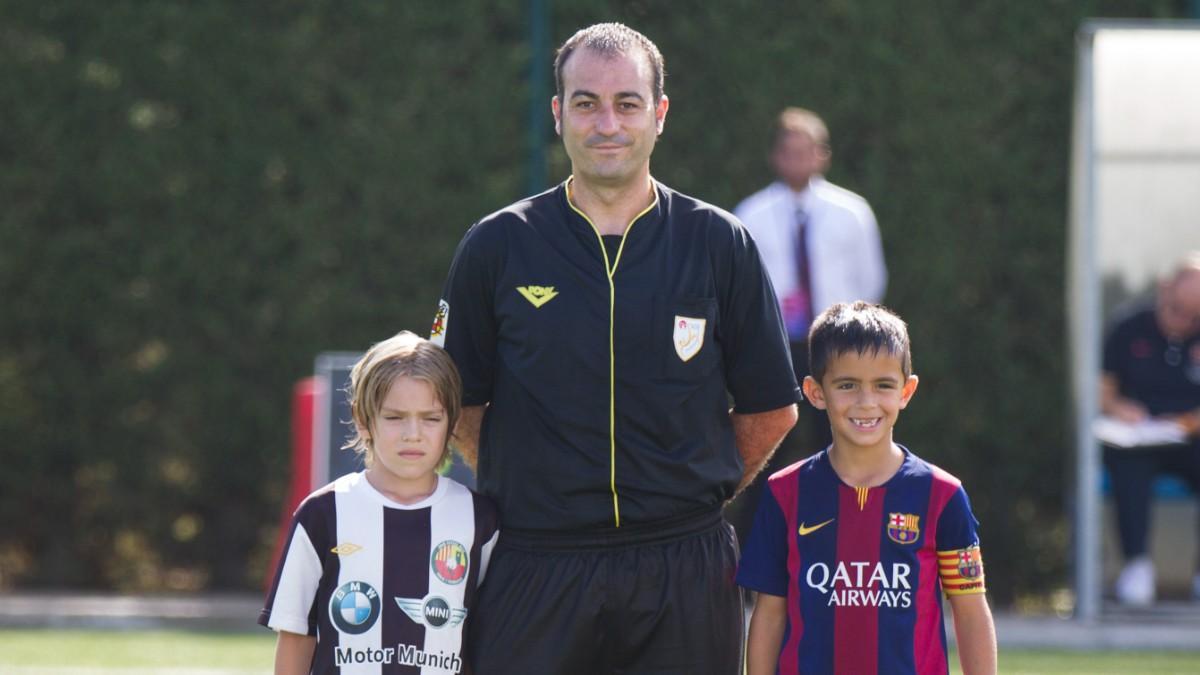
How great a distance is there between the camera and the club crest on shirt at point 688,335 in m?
3.28

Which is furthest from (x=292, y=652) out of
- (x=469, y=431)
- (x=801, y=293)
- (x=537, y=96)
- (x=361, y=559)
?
(x=537, y=96)

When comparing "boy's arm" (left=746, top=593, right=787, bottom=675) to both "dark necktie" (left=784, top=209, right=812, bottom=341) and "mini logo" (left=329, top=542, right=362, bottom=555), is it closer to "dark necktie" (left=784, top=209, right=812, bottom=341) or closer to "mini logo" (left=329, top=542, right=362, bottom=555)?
"mini logo" (left=329, top=542, right=362, bottom=555)

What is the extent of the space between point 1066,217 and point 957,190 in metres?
0.52

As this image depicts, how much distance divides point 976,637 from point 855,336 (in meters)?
Result: 0.64

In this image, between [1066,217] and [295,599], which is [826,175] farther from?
[295,599]

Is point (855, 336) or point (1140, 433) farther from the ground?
point (855, 336)

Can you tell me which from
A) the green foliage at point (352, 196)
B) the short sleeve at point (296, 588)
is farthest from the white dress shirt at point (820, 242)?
the short sleeve at point (296, 588)

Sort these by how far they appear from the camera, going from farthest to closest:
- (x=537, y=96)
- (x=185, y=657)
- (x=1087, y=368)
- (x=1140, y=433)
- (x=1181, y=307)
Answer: (x=537, y=96) → (x=1181, y=307) → (x=1140, y=433) → (x=1087, y=368) → (x=185, y=657)

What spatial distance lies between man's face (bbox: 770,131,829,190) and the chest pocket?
3698mm

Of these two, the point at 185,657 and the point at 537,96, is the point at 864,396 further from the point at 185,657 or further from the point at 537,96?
the point at 537,96

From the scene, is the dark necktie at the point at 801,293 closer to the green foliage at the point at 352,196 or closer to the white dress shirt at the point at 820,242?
the white dress shirt at the point at 820,242

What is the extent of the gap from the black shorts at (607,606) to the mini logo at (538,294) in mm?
450

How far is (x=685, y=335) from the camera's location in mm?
3283

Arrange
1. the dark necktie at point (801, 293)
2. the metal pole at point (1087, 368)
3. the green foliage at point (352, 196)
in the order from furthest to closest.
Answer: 1. the green foliage at point (352, 196)
2. the metal pole at point (1087, 368)
3. the dark necktie at point (801, 293)
